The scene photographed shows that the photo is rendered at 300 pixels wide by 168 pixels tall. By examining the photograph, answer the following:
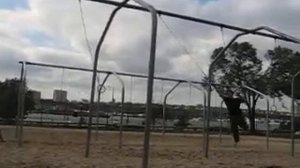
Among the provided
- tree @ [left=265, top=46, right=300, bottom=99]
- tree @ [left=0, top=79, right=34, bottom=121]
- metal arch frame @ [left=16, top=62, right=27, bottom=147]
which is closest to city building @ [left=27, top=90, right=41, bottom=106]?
tree @ [left=0, top=79, right=34, bottom=121]

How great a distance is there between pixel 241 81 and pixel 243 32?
101ft

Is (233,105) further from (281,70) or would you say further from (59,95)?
(281,70)

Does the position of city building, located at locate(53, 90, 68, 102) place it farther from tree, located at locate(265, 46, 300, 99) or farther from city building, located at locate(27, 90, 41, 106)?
tree, located at locate(265, 46, 300, 99)

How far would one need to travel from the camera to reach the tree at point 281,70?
4038cm

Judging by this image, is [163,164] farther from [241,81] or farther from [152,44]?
[241,81]

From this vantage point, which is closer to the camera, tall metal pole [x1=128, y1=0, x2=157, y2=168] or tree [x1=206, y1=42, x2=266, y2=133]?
tall metal pole [x1=128, y1=0, x2=157, y2=168]

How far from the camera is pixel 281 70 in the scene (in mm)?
41219

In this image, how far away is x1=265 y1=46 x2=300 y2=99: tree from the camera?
40381 millimetres

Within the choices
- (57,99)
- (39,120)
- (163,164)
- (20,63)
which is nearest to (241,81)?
(39,120)

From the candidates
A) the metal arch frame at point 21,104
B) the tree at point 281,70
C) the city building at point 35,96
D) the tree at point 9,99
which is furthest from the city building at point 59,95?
the tree at point 281,70

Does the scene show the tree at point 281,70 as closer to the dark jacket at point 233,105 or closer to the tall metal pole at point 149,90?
the dark jacket at point 233,105

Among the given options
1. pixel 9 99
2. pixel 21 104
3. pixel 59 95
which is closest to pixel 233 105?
pixel 21 104

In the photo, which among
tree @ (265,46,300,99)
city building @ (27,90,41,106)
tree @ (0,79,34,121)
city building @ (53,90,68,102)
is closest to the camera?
city building @ (53,90,68,102)

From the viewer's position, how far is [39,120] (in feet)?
111
